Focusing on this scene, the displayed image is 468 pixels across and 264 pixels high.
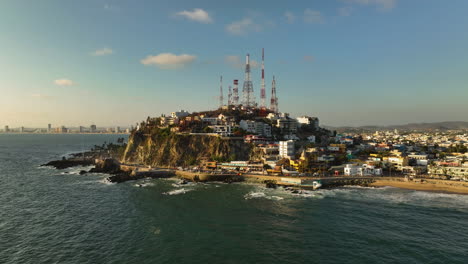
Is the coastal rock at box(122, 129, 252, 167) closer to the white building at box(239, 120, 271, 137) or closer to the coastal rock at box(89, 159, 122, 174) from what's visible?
the coastal rock at box(89, 159, 122, 174)

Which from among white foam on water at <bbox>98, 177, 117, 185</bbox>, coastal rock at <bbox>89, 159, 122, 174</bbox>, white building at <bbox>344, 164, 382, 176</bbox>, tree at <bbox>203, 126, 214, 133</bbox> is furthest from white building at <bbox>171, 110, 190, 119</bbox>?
white building at <bbox>344, 164, 382, 176</bbox>

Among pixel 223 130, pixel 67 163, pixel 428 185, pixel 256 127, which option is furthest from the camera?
pixel 256 127

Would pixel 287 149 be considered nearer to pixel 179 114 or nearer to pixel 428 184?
pixel 428 184

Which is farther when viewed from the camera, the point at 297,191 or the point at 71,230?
the point at 297,191

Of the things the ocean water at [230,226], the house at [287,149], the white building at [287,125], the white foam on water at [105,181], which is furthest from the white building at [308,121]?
the white foam on water at [105,181]

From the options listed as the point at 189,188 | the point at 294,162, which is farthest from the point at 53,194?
the point at 294,162

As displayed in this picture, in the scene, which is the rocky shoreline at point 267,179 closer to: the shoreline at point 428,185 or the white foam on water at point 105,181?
the shoreline at point 428,185

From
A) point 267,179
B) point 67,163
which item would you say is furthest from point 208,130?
point 67,163

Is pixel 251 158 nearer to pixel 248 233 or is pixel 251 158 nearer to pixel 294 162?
pixel 294 162
